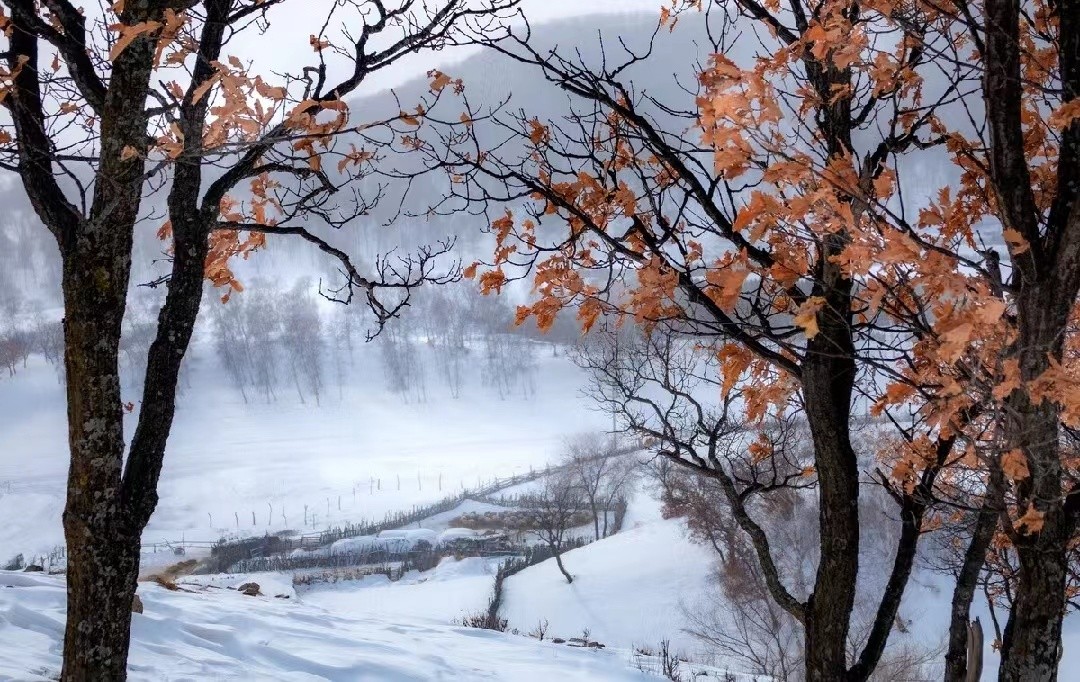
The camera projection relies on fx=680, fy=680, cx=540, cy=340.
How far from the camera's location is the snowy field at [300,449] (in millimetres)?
25406

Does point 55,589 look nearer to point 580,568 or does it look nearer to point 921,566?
point 580,568

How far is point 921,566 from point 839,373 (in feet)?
55.4

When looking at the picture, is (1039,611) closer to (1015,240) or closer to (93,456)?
(1015,240)

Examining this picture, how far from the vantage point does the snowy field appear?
25406 mm

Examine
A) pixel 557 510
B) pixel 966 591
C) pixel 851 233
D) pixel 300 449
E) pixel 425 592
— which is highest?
pixel 851 233

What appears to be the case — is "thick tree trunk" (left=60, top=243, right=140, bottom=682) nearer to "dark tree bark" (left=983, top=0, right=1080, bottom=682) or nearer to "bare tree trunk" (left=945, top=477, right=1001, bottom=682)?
"dark tree bark" (left=983, top=0, right=1080, bottom=682)

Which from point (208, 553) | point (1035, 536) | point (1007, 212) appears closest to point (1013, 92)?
point (1007, 212)

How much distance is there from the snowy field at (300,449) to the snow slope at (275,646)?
18349mm

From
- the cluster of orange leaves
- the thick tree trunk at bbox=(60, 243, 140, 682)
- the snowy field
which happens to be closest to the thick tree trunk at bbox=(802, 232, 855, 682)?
the cluster of orange leaves

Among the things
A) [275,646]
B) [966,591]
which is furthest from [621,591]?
[966,591]

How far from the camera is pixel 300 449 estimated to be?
32.2 metres

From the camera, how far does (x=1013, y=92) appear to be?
1.69 meters

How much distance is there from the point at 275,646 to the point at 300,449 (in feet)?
91.1

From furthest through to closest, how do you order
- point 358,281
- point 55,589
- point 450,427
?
point 450,427
point 55,589
point 358,281
